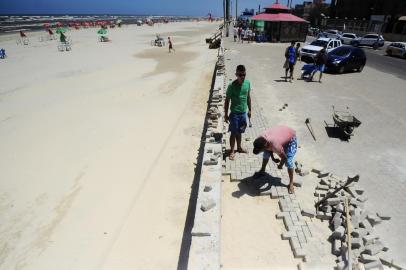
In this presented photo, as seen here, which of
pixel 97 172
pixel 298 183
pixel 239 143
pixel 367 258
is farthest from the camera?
pixel 97 172

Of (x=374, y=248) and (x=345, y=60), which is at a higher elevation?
(x=374, y=248)

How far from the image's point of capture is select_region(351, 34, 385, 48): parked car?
109 feet

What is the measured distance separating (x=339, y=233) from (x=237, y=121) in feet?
10.0

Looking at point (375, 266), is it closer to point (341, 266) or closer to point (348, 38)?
point (341, 266)

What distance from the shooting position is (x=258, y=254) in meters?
A: 4.27

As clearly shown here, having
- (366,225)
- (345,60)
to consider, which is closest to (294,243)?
(366,225)

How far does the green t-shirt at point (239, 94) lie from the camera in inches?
239

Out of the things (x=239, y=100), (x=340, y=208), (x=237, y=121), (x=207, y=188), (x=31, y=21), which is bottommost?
(x=31, y=21)

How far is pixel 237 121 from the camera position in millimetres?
6355

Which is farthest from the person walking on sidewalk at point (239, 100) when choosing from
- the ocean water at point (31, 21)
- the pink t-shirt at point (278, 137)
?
the ocean water at point (31, 21)

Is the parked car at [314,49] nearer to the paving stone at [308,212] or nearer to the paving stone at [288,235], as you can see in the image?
the paving stone at [308,212]

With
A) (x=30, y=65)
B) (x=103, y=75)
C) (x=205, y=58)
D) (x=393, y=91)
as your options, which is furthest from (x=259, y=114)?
(x=30, y=65)

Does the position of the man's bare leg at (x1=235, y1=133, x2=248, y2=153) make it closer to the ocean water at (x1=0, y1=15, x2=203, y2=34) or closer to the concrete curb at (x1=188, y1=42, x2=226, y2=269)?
the concrete curb at (x1=188, y1=42, x2=226, y2=269)

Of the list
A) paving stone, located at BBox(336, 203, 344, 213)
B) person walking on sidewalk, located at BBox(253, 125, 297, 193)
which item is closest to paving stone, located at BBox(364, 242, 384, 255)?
paving stone, located at BBox(336, 203, 344, 213)
